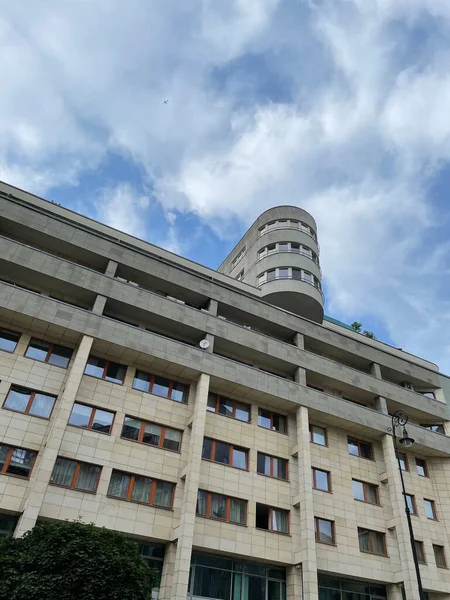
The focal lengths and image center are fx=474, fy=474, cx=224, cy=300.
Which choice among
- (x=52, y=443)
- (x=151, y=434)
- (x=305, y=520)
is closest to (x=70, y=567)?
(x=52, y=443)

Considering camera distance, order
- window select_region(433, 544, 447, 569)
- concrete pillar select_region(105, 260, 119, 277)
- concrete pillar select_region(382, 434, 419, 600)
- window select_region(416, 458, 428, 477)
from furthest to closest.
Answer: window select_region(416, 458, 428, 477)
window select_region(433, 544, 447, 569)
concrete pillar select_region(105, 260, 119, 277)
concrete pillar select_region(382, 434, 419, 600)

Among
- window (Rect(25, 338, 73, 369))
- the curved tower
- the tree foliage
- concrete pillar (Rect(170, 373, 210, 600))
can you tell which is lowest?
the tree foliage

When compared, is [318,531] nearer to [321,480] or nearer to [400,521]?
[321,480]

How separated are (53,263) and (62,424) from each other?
10179 mm

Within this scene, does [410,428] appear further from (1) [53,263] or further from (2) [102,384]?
(1) [53,263]

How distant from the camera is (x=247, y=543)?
84.5 feet

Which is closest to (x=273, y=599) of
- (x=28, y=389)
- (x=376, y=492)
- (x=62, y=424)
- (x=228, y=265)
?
(x=376, y=492)

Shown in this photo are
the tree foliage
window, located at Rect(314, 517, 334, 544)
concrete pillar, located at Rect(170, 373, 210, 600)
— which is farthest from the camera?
window, located at Rect(314, 517, 334, 544)

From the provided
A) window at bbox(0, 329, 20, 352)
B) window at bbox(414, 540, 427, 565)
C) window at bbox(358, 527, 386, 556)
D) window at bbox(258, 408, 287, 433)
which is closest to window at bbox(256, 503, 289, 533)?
window at bbox(258, 408, 287, 433)

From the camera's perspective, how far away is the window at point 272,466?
95.9ft

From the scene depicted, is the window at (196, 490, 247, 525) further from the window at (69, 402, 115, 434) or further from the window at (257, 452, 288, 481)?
the window at (69, 402, 115, 434)

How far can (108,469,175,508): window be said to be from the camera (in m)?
24.6

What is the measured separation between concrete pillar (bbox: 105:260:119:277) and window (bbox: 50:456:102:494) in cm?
1187

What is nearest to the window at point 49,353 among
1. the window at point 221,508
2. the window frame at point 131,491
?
the window frame at point 131,491
